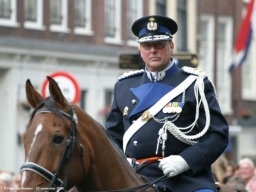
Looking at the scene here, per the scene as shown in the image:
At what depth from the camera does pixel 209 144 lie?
282 inches

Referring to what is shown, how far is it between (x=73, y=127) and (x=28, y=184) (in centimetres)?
52

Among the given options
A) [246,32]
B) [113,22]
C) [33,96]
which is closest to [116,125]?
[33,96]

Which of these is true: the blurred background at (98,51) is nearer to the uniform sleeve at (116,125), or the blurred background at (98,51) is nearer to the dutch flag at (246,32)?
the dutch flag at (246,32)

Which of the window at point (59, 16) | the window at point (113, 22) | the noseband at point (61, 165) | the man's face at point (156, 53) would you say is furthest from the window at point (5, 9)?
the noseband at point (61, 165)

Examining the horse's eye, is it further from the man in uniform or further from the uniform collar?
the uniform collar

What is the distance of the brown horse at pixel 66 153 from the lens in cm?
616

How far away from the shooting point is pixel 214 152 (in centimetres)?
717

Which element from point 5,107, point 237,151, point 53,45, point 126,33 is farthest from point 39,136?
point 237,151

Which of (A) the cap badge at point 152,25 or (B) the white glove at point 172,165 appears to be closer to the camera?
(B) the white glove at point 172,165

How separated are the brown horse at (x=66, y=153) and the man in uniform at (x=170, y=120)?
30 cm

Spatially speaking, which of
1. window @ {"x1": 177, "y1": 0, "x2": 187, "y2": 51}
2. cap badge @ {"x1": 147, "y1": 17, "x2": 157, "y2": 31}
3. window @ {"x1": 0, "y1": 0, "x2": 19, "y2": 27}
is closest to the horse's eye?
cap badge @ {"x1": 147, "y1": 17, "x2": 157, "y2": 31}

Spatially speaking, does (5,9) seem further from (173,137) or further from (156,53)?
(173,137)

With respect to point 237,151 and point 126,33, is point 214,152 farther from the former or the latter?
→ point 237,151

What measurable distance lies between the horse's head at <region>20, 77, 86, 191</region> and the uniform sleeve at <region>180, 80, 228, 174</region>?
0.97 metres
